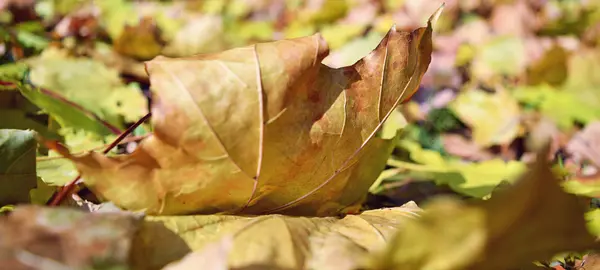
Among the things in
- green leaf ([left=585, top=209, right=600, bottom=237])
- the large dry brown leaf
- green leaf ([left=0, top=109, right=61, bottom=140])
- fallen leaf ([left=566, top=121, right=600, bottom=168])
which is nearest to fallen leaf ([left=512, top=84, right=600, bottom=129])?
fallen leaf ([left=566, top=121, right=600, bottom=168])

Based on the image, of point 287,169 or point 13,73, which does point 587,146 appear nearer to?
point 287,169

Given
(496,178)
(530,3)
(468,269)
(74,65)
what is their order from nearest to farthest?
(468,269), (496,178), (74,65), (530,3)

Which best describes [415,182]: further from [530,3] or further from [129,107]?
[530,3]

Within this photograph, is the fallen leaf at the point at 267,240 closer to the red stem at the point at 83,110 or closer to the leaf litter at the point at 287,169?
the leaf litter at the point at 287,169

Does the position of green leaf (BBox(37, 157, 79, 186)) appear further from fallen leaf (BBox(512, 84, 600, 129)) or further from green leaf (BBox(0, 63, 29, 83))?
fallen leaf (BBox(512, 84, 600, 129))

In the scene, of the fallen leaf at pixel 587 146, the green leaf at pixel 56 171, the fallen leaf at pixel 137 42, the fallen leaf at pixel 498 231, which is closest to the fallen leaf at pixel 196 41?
the fallen leaf at pixel 137 42

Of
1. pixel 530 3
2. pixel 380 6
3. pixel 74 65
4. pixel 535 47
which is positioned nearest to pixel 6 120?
pixel 74 65
